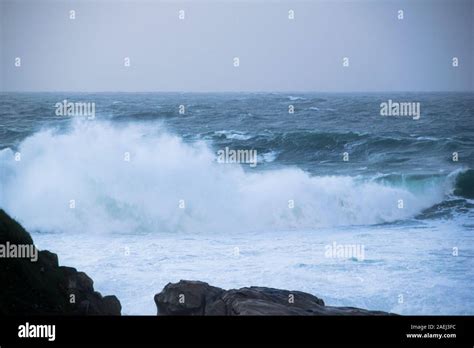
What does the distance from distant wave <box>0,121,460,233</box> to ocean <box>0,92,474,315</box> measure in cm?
2

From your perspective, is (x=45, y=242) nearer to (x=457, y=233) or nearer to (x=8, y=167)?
(x=8, y=167)

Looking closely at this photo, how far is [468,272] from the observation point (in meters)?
6.77

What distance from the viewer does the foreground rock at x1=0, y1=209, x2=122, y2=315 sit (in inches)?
244

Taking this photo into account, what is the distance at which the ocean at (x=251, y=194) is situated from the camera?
6.96 metres

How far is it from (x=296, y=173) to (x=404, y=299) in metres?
1.99

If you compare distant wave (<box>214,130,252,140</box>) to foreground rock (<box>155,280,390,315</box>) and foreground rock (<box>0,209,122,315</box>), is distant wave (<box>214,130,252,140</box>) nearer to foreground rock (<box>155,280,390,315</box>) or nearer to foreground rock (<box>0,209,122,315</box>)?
foreground rock (<box>155,280,390,315</box>)

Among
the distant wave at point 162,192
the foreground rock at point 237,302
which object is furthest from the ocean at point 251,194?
the foreground rock at point 237,302

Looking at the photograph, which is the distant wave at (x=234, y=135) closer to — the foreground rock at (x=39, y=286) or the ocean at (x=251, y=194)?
the ocean at (x=251, y=194)

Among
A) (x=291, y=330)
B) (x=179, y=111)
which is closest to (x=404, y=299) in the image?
(x=291, y=330)

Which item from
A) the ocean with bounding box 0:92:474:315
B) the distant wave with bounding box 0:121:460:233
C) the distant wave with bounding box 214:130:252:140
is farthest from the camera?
the distant wave with bounding box 214:130:252:140

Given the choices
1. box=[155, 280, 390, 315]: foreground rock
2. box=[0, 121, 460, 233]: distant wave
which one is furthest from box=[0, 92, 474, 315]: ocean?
box=[155, 280, 390, 315]: foreground rock

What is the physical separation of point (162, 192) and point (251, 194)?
3.37 feet

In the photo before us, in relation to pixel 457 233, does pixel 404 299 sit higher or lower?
lower

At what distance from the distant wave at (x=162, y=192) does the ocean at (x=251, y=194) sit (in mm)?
16
